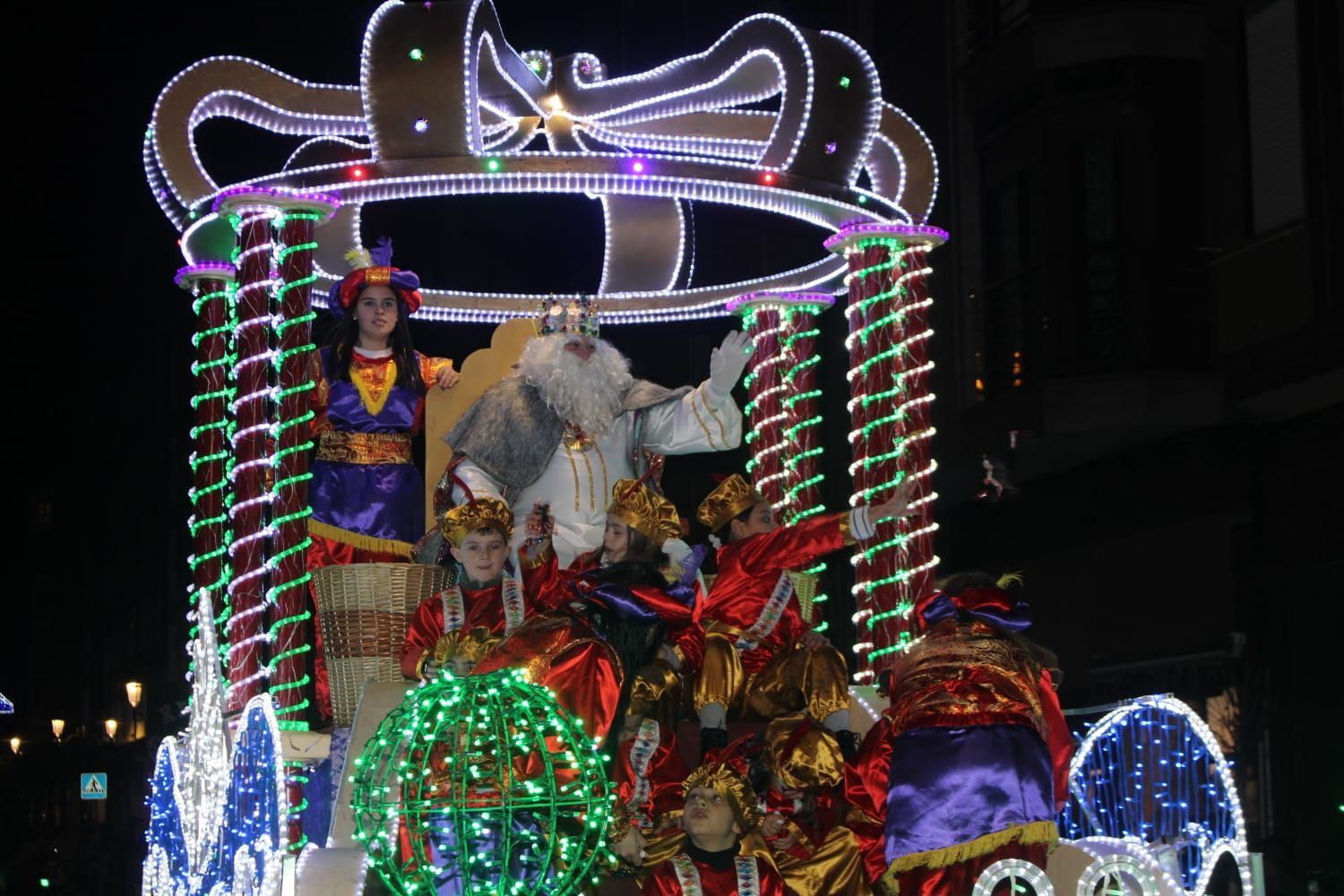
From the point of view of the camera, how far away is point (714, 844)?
688 centimetres

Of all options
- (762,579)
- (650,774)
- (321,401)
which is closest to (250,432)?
(321,401)

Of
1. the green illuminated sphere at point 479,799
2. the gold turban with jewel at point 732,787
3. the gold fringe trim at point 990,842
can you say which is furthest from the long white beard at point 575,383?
the gold fringe trim at point 990,842

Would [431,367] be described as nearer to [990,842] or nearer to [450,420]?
[450,420]

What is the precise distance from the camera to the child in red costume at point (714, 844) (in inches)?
269

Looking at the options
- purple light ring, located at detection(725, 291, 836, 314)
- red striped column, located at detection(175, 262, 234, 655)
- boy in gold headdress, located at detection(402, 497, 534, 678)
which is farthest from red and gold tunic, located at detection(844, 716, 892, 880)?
purple light ring, located at detection(725, 291, 836, 314)

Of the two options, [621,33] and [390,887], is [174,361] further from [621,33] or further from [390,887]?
[390,887]

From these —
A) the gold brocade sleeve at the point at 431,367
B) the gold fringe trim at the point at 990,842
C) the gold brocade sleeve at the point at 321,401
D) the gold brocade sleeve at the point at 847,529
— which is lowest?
the gold fringe trim at the point at 990,842

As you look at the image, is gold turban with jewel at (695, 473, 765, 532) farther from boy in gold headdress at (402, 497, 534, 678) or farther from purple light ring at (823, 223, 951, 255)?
purple light ring at (823, 223, 951, 255)

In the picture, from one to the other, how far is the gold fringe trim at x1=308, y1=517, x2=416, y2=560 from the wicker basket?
2.84ft

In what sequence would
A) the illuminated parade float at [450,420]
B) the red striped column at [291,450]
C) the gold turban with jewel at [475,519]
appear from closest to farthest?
the illuminated parade float at [450,420] < the gold turban with jewel at [475,519] < the red striped column at [291,450]

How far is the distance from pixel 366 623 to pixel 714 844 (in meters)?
2.21

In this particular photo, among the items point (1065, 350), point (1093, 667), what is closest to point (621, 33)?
point (1065, 350)

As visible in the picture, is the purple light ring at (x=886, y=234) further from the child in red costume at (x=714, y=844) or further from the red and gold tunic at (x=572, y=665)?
the child in red costume at (x=714, y=844)

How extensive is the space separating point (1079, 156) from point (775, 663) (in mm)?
9171
